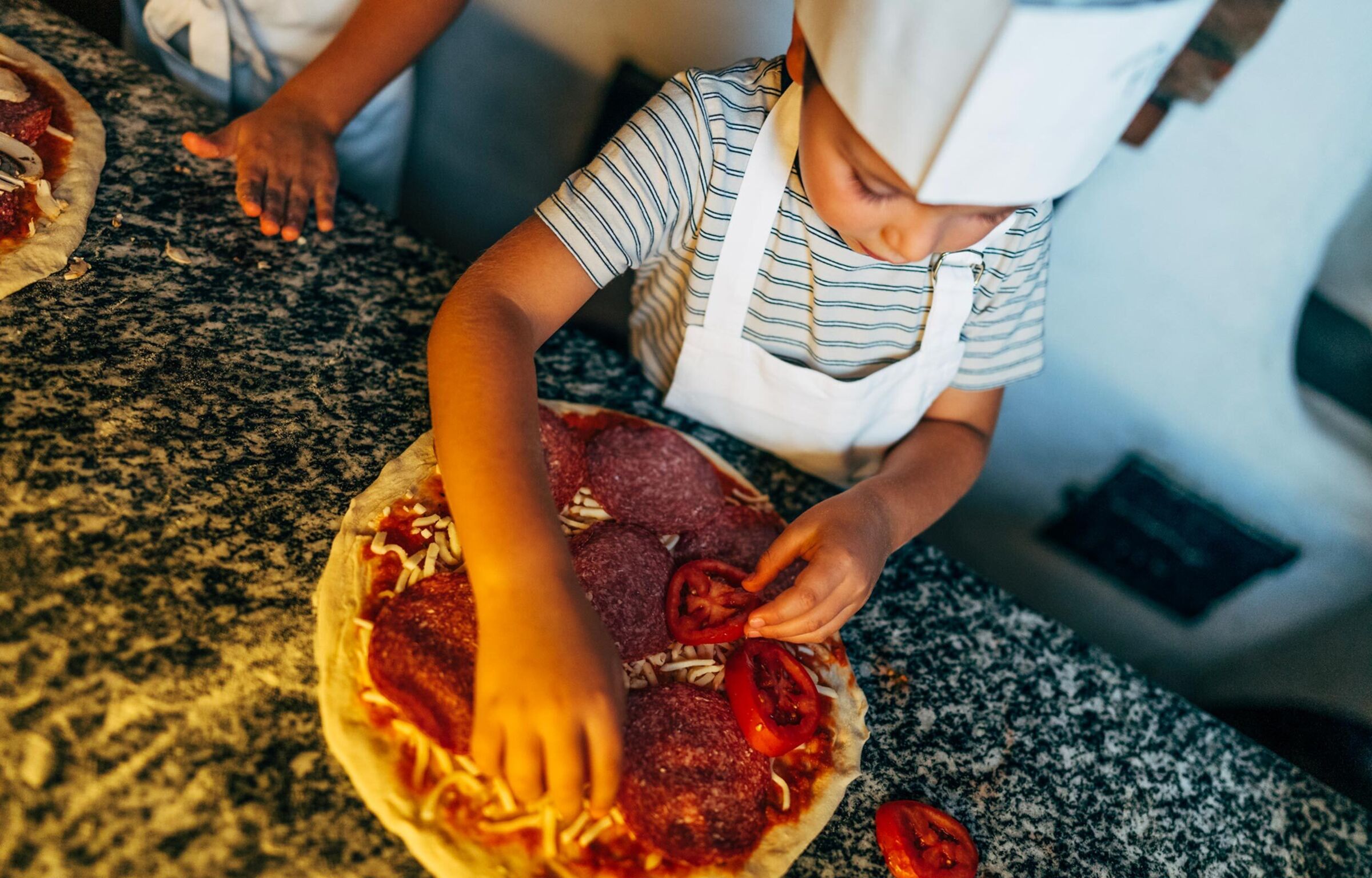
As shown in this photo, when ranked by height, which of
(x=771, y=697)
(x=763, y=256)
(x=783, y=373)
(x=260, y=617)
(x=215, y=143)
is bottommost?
(x=260, y=617)

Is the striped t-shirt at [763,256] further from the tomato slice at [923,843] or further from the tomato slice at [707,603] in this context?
the tomato slice at [923,843]

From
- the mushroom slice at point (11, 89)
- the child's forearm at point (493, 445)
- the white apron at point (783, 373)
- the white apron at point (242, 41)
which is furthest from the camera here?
the white apron at point (242, 41)

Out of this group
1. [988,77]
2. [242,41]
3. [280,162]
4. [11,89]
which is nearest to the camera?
[988,77]

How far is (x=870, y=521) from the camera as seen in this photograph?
1.07 m

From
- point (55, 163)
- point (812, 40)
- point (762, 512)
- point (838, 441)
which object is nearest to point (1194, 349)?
point (838, 441)

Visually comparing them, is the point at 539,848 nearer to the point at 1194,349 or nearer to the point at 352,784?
the point at 352,784

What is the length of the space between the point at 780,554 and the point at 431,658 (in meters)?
0.43

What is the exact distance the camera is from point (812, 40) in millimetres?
835

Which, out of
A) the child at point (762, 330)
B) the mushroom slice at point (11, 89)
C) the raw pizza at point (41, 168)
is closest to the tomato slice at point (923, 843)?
the child at point (762, 330)

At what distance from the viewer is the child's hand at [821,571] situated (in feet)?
3.11

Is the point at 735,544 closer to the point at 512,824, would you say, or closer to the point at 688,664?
the point at 688,664

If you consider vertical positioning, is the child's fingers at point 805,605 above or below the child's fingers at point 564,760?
above

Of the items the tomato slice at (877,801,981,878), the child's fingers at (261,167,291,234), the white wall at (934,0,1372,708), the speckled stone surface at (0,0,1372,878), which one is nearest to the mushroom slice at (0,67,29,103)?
the speckled stone surface at (0,0,1372,878)

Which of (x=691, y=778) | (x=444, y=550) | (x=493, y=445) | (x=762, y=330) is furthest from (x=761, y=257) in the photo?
(x=691, y=778)
